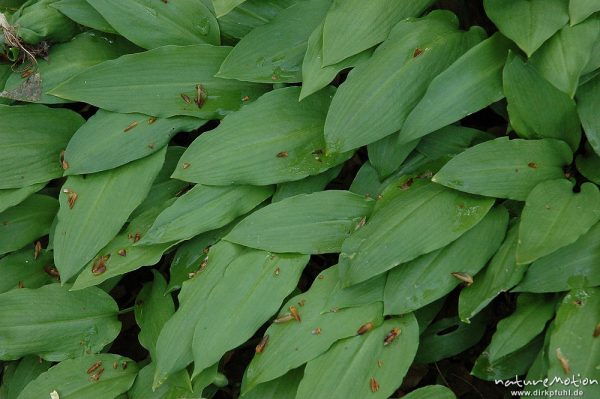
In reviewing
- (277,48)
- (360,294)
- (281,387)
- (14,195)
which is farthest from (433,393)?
(14,195)

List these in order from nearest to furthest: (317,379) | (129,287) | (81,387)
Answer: (317,379), (81,387), (129,287)

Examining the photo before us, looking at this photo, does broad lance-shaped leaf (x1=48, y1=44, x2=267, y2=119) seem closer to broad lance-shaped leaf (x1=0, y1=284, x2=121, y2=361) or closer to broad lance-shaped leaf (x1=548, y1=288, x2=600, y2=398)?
broad lance-shaped leaf (x1=0, y1=284, x2=121, y2=361)

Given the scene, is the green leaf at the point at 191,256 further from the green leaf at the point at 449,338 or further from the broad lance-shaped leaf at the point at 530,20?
the broad lance-shaped leaf at the point at 530,20

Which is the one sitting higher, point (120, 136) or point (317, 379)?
point (120, 136)

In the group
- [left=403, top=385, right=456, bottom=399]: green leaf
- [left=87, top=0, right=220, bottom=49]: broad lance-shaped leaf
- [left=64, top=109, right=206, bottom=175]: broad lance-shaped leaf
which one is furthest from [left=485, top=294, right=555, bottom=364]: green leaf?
[left=87, top=0, right=220, bottom=49]: broad lance-shaped leaf

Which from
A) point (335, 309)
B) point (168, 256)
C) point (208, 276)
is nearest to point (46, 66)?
point (168, 256)

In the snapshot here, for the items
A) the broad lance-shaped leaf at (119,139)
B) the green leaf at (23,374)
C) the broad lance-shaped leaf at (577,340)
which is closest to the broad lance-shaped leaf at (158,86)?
the broad lance-shaped leaf at (119,139)

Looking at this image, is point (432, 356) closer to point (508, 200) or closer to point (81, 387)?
point (508, 200)
